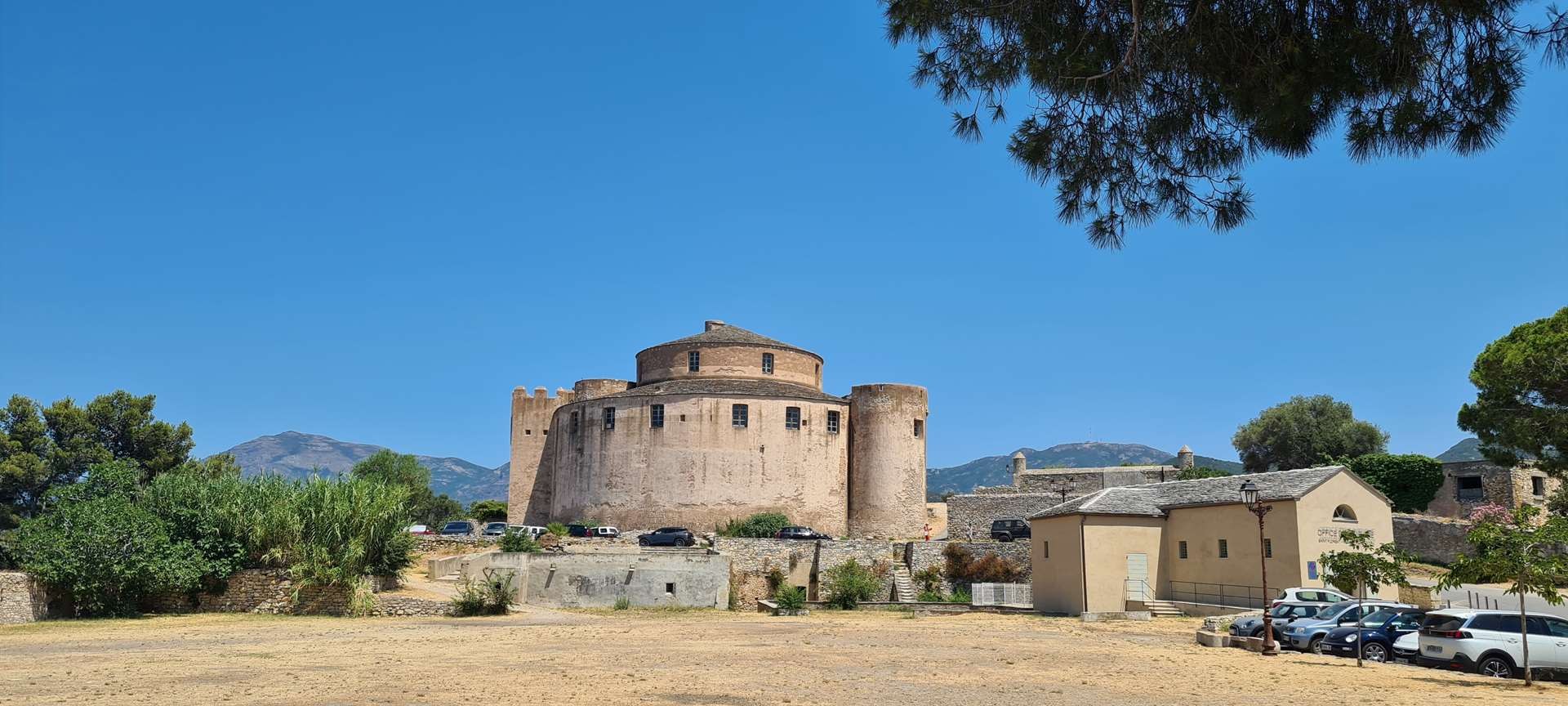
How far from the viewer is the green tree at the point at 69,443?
57.5 meters

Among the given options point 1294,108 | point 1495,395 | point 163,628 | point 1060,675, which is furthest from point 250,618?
point 1495,395

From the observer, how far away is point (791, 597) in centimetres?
4150

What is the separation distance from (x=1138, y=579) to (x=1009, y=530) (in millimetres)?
15068

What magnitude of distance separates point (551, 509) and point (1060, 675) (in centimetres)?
4729

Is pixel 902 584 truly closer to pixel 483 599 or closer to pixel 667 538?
pixel 667 538

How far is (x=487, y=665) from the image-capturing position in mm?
18719

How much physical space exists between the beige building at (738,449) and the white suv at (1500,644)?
125ft

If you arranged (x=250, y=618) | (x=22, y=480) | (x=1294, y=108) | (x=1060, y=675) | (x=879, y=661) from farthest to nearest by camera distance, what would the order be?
(x=22, y=480) < (x=250, y=618) < (x=879, y=661) < (x=1060, y=675) < (x=1294, y=108)

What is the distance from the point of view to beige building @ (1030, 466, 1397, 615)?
32781 millimetres

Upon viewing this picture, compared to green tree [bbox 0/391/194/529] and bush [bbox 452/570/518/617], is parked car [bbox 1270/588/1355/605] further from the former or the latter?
green tree [bbox 0/391/194/529]

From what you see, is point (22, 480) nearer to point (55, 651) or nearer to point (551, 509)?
point (551, 509)

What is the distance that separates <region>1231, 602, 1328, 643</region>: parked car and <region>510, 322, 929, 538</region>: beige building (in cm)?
3231

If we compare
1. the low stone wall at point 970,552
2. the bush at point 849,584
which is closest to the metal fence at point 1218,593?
the low stone wall at point 970,552

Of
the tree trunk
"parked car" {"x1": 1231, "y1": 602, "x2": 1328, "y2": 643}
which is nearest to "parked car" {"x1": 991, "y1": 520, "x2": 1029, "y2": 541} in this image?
"parked car" {"x1": 1231, "y1": 602, "x2": 1328, "y2": 643}
